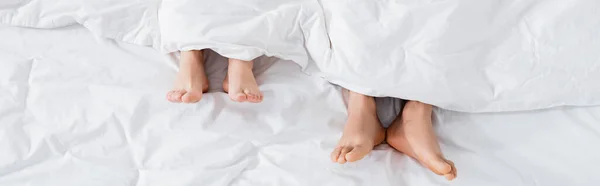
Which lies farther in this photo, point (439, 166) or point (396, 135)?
point (396, 135)

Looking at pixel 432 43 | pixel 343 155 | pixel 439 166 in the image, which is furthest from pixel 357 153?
pixel 432 43

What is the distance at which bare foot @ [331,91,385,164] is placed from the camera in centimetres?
110

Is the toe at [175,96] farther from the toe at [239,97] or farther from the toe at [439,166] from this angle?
the toe at [439,166]

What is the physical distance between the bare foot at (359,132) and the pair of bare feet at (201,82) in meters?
0.16

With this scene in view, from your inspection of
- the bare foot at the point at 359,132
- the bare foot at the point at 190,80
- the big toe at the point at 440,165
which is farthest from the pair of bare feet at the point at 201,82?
the big toe at the point at 440,165

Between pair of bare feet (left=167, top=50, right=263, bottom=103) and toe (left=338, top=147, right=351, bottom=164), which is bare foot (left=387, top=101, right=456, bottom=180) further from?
pair of bare feet (left=167, top=50, right=263, bottom=103)

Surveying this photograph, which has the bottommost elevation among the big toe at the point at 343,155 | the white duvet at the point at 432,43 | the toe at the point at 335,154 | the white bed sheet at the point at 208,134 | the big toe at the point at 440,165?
the white bed sheet at the point at 208,134

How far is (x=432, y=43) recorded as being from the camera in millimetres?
1165

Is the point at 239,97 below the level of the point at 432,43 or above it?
below

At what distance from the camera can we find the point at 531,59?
3.85ft

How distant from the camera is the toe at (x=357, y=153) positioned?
42.8 inches

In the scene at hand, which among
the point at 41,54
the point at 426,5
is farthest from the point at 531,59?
the point at 41,54

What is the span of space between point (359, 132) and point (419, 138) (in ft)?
0.32

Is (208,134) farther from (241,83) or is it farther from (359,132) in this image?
(359,132)
